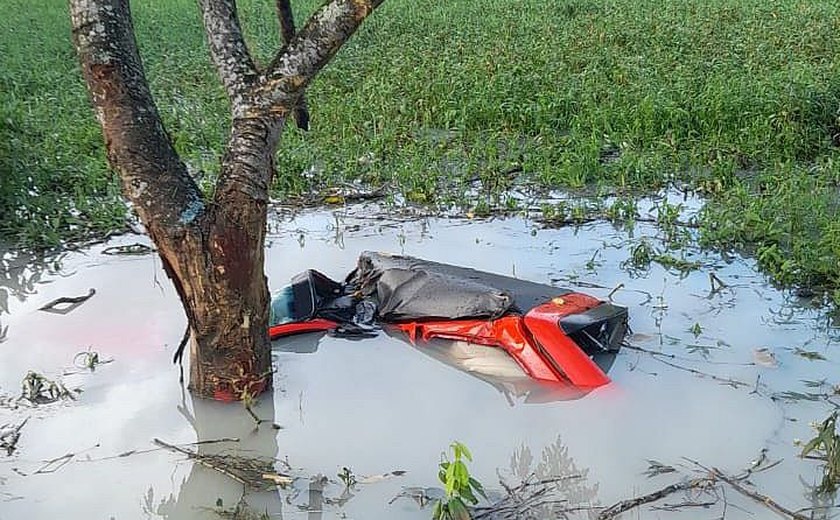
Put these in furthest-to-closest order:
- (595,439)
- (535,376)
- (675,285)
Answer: (675,285)
(535,376)
(595,439)

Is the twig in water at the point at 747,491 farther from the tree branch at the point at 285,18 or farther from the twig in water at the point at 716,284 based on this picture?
the tree branch at the point at 285,18

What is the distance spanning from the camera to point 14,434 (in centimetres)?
326

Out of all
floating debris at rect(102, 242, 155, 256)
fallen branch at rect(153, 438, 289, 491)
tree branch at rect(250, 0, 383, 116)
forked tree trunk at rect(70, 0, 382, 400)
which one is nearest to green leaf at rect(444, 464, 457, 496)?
fallen branch at rect(153, 438, 289, 491)

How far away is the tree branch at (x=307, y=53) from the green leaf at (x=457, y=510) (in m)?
1.50

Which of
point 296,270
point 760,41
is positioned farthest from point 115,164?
point 760,41

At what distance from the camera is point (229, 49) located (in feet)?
11.5

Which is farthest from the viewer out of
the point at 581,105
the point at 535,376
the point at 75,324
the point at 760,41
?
the point at 760,41

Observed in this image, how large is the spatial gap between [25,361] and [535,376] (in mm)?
2020

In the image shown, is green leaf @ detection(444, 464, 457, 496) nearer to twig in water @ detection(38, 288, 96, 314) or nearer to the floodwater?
the floodwater

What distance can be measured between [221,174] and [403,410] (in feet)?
3.48

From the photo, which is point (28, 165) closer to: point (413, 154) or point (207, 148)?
point (207, 148)

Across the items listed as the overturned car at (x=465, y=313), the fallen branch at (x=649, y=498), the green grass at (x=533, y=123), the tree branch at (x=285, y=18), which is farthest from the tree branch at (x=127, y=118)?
the tree branch at (x=285, y=18)

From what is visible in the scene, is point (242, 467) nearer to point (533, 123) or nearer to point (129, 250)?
point (129, 250)

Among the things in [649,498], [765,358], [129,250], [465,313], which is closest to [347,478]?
[649,498]
